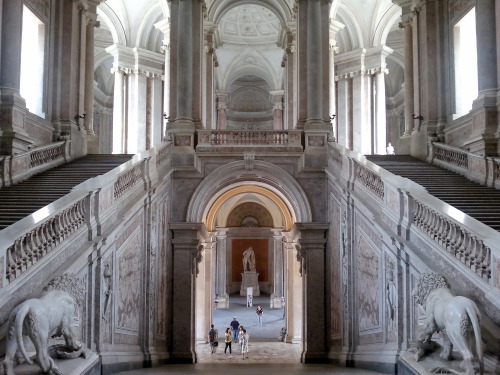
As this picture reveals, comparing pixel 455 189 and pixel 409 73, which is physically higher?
pixel 409 73

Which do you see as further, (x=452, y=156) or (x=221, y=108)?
(x=221, y=108)

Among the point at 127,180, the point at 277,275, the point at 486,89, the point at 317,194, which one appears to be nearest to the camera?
the point at 127,180

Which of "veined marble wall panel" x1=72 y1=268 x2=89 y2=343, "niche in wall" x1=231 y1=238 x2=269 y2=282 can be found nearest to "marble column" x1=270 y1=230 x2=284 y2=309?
"niche in wall" x1=231 y1=238 x2=269 y2=282

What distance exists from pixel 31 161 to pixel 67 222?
19.5 ft

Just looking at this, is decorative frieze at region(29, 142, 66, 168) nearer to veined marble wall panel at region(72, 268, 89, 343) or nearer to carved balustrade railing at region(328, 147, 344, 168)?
veined marble wall panel at region(72, 268, 89, 343)

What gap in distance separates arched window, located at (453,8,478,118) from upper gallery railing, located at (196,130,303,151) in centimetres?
504

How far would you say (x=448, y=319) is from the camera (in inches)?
239

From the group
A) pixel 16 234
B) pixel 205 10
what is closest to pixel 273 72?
pixel 205 10

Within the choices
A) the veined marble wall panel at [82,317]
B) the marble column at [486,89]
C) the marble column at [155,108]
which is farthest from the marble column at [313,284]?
the marble column at [155,108]

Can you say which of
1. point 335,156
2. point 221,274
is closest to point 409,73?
point 335,156

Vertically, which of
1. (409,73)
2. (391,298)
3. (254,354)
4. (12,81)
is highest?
(409,73)

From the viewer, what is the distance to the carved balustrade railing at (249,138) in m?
16.6

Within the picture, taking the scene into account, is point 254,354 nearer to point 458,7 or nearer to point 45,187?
point 45,187

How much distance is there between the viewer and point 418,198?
8.45m
